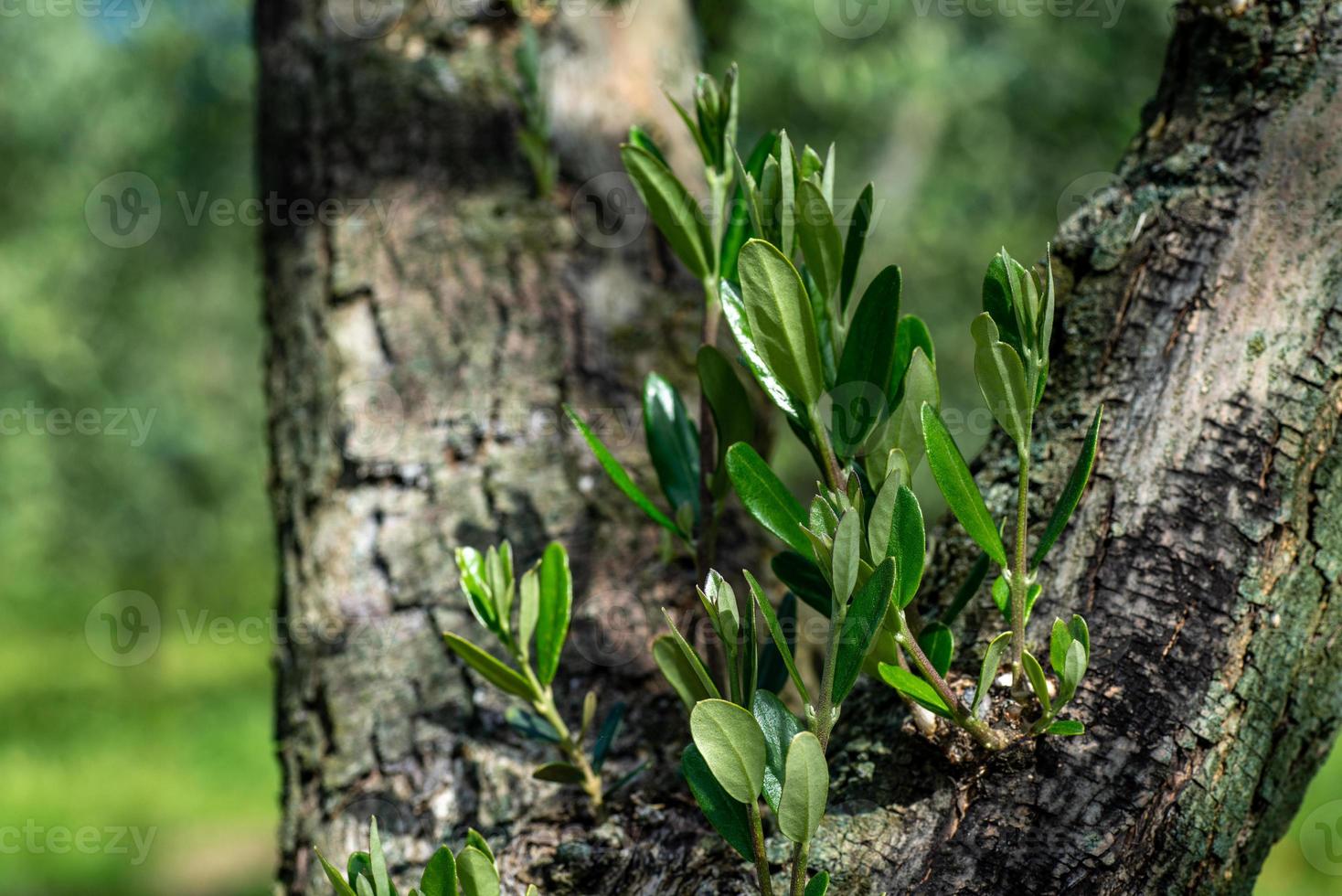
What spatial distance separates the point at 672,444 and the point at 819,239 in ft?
1.07

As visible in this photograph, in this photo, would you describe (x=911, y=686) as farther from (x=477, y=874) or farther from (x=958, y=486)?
(x=477, y=874)

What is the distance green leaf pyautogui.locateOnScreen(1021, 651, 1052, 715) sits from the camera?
75 cm

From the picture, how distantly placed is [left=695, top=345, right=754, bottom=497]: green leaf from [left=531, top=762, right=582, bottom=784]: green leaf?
0.30 meters

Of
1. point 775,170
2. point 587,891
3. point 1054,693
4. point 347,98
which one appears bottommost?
point 587,891

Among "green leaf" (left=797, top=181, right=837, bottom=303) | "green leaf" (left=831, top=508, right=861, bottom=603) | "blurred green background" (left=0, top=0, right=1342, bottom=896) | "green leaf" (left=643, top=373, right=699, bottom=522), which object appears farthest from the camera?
"blurred green background" (left=0, top=0, right=1342, bottom=896)

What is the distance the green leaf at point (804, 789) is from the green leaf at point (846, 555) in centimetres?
10

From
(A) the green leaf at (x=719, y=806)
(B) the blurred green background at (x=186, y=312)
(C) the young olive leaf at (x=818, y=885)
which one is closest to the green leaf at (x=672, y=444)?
(A) the green leaf at (x=719, y=806)

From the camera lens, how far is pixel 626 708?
1.13 m

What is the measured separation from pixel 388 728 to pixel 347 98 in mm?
1012

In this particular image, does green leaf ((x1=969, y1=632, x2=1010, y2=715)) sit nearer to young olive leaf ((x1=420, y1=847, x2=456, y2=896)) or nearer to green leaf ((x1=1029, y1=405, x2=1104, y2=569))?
green leaf ((x1=1029, y1=405, x2=1104, y2=569))

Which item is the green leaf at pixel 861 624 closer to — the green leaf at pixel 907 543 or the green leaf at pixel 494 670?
the green leaf at pixel 907 543

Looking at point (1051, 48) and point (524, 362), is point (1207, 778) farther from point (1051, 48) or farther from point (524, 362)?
point (1051, 48)

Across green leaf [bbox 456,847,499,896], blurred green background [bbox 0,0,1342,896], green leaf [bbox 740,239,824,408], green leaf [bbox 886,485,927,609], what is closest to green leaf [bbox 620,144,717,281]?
green leaf [bbox 740,239,824,408]

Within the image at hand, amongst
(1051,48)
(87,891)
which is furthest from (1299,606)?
(87,891)
